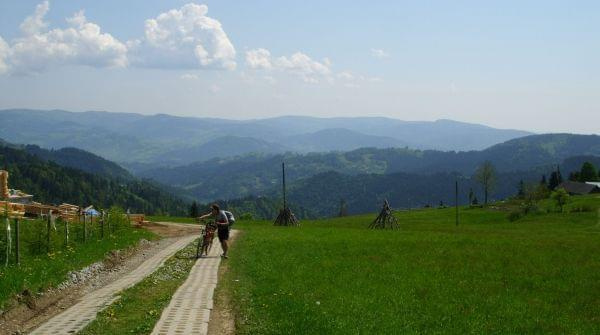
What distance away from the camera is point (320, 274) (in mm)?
21422

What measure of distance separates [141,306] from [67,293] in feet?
17.3

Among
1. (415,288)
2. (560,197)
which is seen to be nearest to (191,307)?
(415,288)

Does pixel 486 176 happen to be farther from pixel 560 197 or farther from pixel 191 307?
pixel 191 307

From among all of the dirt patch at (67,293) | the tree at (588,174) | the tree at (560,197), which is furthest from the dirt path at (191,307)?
the tree at (588,174)

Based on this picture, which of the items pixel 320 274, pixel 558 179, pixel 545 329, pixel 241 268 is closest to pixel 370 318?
pixel 545 329

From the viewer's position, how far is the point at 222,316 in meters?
14.9

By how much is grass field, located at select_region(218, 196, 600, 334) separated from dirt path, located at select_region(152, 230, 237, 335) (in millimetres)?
785

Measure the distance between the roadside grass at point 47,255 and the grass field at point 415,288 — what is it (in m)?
6.36

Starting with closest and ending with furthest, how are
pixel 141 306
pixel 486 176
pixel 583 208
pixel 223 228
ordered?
pixel 141 306 < pixel 223 228 < pixel 583 208 < pixel 486 176

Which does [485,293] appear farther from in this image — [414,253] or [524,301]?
[414,253]

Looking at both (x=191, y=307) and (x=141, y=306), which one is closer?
(x=191, y=307)

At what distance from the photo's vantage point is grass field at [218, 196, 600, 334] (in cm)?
1393

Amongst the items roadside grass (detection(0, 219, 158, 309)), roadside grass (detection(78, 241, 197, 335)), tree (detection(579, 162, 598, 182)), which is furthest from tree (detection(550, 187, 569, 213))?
roadside grass (detection(78, 241, 197, 335))

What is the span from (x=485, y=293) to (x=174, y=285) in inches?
424
